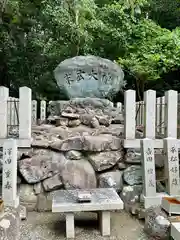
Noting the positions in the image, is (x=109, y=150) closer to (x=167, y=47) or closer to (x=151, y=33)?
(x=167, y=47)

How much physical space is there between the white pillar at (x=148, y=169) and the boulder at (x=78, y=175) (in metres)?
1.00

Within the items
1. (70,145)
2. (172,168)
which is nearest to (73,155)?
(70,145)

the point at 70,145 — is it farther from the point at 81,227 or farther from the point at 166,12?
the point at 166,12

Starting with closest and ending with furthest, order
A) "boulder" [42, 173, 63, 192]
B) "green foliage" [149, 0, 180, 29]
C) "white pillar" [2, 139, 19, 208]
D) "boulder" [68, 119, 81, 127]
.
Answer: "white pillar" [2, 139, 19, 208], "boulder" [42, 173, 63, 192], "boulder" [68, 119, 81, 127], "green foliage" [149, 0, 180, 29]

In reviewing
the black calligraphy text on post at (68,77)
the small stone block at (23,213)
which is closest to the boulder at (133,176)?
the small stone block at (23,213)

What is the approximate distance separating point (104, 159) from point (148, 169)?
2.87 feet

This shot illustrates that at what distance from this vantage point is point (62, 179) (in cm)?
445

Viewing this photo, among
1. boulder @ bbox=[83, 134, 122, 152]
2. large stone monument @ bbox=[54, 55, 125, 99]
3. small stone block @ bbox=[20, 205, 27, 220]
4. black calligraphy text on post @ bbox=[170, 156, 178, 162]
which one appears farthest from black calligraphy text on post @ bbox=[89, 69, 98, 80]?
small stone block @ bbox=[20, 205, 27, 220]

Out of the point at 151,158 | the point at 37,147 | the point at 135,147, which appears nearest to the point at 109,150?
the point at 135,147

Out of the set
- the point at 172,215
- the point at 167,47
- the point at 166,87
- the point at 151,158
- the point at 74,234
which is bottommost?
the point at 74,234

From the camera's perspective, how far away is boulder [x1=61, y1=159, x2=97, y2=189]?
4.44m

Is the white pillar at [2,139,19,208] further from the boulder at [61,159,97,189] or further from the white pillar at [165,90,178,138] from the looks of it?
the white pillar at [165,90,178,138]

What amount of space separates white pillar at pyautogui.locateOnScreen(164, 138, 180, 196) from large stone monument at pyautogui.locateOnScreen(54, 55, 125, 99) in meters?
3.85

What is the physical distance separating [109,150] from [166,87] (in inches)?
367
